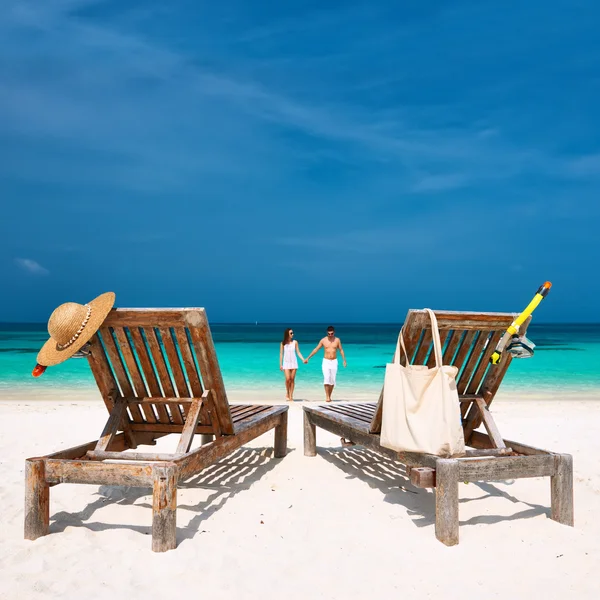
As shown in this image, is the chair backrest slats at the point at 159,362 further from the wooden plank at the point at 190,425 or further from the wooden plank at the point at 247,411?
the wooden plank at the point at 247,411

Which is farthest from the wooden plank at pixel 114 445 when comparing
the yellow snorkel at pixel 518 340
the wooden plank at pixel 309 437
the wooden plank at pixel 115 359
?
the yellow snorkel at pixel 518 340

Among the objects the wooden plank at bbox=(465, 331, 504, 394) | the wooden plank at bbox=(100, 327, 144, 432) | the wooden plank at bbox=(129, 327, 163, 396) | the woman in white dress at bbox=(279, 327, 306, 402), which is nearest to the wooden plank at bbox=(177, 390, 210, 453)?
the wooden plank at bbox=(129, 327, 163, 396)

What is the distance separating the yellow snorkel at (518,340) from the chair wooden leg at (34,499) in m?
3.07

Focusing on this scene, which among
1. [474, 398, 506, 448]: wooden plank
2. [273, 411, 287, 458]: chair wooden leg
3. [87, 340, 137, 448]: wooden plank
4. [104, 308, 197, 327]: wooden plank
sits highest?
[104, 308, 197, 327]: wooden plank

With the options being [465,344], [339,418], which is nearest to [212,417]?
[339,418]

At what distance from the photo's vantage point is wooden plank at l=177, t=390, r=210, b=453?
382 cm

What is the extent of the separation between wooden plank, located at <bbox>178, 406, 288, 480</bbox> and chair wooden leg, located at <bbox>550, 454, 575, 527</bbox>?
2.30 m

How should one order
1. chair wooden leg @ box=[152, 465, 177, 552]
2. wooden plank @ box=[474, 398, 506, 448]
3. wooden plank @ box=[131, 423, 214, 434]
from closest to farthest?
chair wooden leg @ box=[152, 465, 177, 552] < wooden plank @ box=[474, 398, 506, 448] < wooden plank @ box=[131, 423, 214, 434]

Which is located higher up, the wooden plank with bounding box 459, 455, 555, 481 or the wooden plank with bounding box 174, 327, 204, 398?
the wooden plank with bounding box 174, 327, 204, 398

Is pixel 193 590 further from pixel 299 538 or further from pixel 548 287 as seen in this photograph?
pixel 548 287

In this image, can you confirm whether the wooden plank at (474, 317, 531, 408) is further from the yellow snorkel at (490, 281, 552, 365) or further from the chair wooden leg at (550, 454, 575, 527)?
the chair wooden leg at (550, 454, 575, 527)

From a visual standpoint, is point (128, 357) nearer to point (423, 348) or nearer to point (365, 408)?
point (423, 348)

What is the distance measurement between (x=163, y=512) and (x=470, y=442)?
8.52 ft

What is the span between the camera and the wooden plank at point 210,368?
144 inches
